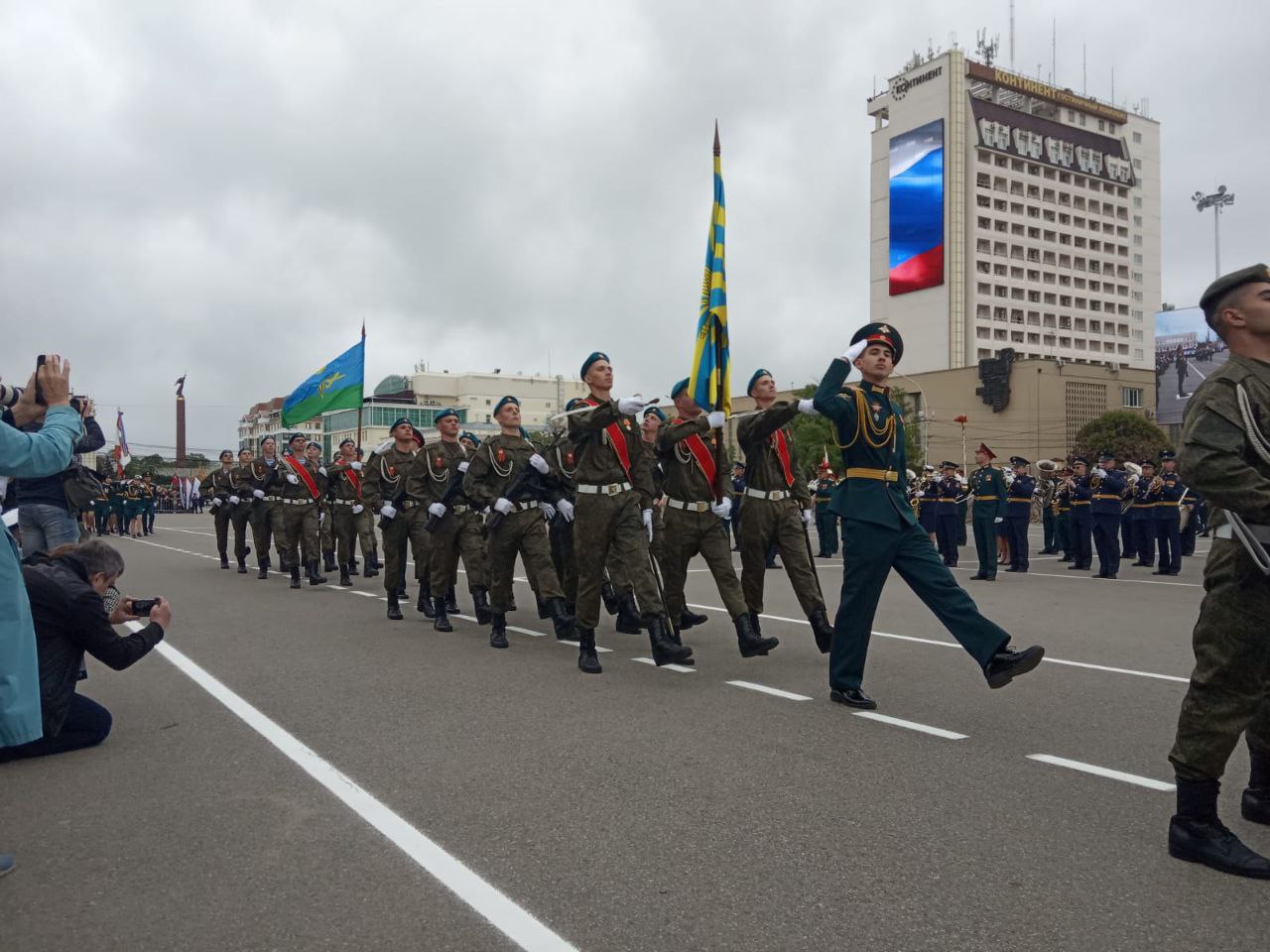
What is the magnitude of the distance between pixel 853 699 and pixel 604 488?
2.57m

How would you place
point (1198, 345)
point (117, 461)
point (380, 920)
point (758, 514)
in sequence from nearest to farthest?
point (380, 920) → point (758, 514) → point (117, 461) → point (1198, 345)

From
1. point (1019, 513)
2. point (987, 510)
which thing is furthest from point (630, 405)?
point (1019, 513)

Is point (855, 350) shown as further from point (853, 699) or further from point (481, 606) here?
point (481, 606)

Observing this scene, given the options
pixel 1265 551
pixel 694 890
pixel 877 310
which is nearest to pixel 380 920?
pixel 694 890

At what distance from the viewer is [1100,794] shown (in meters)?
4.29

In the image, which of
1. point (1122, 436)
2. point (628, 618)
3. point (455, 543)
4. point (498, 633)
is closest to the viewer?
point (498, 633)

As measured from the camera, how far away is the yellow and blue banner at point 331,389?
58.1 ft

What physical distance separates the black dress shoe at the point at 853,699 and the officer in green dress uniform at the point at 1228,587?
2.36 meters

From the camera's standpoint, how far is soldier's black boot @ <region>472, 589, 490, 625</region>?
10.0 m

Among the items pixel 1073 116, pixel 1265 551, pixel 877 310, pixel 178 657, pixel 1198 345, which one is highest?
pixel 1073 116

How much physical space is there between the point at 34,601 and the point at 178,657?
3254 mm

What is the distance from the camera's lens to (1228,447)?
11.4ft

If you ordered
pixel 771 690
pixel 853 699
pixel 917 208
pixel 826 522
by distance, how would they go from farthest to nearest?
pixel 917 208
pixel 826 522
pixel 771 690
pixel 853 699

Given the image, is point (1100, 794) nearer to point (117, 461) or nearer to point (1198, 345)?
point (117, 461)
